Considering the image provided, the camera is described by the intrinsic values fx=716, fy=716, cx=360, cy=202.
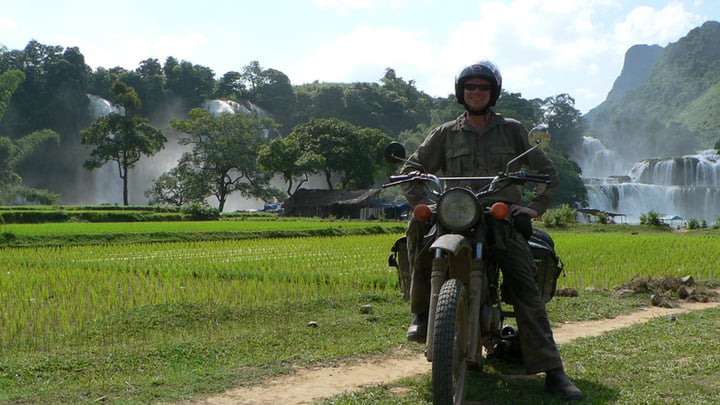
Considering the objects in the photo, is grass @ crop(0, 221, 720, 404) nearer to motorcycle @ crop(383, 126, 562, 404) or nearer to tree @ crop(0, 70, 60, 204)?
motorcycle @ crop(383, 126, 562, 404)

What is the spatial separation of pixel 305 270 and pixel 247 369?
6.58 metres

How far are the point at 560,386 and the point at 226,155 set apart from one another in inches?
1828

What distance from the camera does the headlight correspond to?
3.32 meters

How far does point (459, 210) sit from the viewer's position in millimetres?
3352

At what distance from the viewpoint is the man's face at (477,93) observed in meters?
3.96

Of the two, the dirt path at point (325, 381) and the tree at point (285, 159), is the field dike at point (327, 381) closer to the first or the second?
the dirt path at point (325, 381)

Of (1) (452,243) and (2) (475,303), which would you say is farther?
(2) (475,303)

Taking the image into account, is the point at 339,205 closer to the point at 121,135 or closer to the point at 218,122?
the point at 218,122

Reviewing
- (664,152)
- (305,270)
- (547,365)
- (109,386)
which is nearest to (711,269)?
(305,270)

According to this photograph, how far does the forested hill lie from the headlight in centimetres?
7831

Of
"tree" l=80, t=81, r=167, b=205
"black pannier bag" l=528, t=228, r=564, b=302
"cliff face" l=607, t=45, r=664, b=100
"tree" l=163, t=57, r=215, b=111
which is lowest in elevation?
"black pannier bag" l=528, t=228, r=564, b=302

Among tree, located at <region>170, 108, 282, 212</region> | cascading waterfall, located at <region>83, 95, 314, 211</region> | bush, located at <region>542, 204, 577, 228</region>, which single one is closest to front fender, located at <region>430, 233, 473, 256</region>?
bush, located at <region>542, 204, 577, 228</region>

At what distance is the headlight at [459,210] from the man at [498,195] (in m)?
0.25

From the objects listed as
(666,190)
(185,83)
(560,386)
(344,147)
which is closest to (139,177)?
(185,83)
